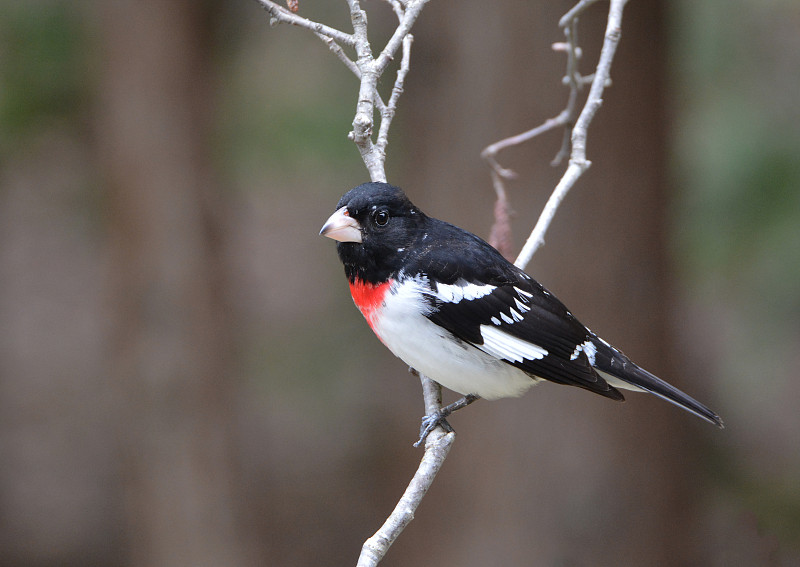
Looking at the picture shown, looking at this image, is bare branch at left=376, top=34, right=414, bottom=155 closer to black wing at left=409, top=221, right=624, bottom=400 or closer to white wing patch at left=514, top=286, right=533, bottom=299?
black wing at left=409, top=221, right=624, bottom=400

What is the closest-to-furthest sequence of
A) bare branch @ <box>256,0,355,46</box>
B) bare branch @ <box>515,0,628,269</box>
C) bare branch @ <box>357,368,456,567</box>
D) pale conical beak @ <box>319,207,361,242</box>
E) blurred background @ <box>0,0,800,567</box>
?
1. bare branch @ <box>357,368,456,567</box>
2. bare branch @ <box>256,0,355,46</box>
3. pale conical beak @ <box>319,207,361,242</box>
4. bare branch @ <box>515,0,628,269</box>
5. blurred background @ <box>0,0,800,567</box>

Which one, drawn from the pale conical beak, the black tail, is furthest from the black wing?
Result: the pale conical beak

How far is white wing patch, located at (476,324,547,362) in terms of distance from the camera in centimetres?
277

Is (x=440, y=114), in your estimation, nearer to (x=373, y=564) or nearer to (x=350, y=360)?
(x=350, y=360)

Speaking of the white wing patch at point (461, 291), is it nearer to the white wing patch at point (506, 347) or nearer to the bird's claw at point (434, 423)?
the white wing patch at point (506, 347)

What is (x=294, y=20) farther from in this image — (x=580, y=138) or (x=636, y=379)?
(x=636, y=379)

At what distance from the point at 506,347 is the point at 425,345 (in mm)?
282

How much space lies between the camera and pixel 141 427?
501cm

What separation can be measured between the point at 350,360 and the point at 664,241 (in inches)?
113

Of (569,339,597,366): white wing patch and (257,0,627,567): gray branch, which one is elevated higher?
(257,0,627,567): gray branch

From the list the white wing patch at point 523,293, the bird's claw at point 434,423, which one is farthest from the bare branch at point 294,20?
the bird's claw at point 434,423

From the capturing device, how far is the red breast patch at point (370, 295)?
9.11 ft

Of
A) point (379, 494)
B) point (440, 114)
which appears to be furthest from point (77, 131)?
point (379, 494)

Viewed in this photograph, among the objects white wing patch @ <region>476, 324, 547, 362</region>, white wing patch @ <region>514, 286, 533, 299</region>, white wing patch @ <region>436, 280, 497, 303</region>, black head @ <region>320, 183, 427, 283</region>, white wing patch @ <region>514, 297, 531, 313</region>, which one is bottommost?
white wing patch @ <region>476, 324, 547, 362</region>
